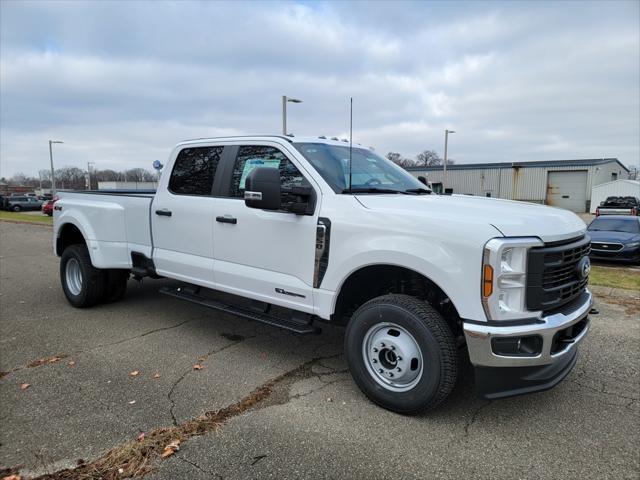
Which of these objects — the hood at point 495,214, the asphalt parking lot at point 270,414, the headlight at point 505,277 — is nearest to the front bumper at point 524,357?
the headlight at point 505,277

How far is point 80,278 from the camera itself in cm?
624

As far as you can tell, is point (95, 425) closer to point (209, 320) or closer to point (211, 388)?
point (211, 388)

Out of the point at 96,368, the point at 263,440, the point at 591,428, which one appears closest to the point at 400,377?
the point at 263,440

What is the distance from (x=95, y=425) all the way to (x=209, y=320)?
2.53 meters

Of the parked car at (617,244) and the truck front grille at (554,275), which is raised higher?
the truck front grille at (554,275)

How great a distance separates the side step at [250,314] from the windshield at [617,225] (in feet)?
39.5

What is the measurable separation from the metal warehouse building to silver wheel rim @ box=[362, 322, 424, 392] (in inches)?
1492

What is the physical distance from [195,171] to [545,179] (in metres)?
43.9

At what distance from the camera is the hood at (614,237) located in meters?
11.7

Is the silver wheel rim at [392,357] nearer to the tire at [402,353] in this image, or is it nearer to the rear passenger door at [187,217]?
the tire at [402,353]

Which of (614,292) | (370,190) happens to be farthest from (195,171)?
(614,292)

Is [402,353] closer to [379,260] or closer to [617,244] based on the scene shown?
[379,260]

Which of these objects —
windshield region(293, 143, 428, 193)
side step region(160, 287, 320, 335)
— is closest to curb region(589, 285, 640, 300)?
windshield region(293, 143, 428, 193)

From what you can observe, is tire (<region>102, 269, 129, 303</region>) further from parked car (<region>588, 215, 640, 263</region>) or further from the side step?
parked car (<region>588, 215, 640, 263</region>)
